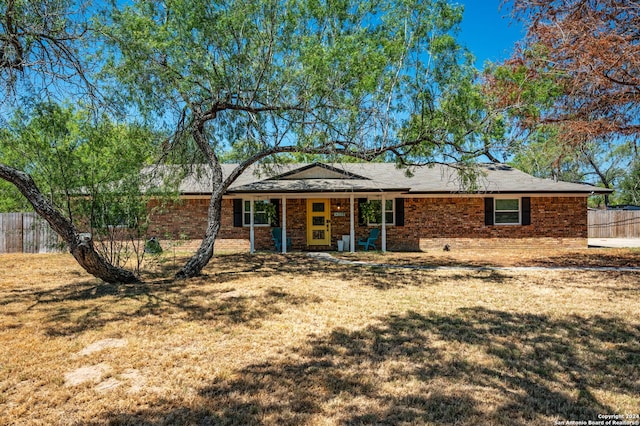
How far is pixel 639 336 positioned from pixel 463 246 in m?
11.4

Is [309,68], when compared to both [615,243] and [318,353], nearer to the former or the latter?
[318,353]

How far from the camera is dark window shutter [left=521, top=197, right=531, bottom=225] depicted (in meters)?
16.0

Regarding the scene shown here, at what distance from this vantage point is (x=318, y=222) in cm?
1641

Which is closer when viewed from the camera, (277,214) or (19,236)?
(19,236)

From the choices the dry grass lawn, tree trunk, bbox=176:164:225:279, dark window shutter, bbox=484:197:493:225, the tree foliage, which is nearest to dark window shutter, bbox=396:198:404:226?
dark window shutter, bbox=484:197:493:225

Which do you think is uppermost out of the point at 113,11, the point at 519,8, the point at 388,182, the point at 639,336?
the point at 519,8

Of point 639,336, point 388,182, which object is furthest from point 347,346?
point 388,182

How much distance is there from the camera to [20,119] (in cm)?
774

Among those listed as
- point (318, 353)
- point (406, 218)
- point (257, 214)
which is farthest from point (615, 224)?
point (318, 353)

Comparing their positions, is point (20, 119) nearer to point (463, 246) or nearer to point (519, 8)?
point (519, 8)

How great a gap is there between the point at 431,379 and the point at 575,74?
32.4 feet

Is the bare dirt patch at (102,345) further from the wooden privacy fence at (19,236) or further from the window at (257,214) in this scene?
the wooden privacy fence at (19,236)

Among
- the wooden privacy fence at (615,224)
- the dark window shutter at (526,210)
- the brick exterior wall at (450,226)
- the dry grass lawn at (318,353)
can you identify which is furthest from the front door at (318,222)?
the wooden privacy fence at (615,224)

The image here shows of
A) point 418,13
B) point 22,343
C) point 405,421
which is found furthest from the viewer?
point 418,13
